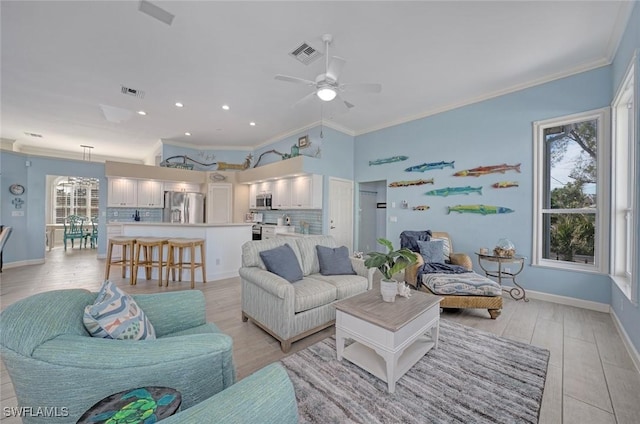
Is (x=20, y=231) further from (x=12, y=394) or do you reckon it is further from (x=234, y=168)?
(x=12, y=394)

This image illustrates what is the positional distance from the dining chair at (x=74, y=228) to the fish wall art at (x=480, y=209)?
1120 cm

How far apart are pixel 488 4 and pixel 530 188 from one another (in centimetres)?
269

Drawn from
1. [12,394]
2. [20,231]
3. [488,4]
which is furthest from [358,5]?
[20,231]

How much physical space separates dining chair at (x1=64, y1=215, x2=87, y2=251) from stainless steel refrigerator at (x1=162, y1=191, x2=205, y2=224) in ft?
12.3

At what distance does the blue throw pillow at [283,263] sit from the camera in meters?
2.69

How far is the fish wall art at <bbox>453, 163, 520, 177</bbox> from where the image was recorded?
3.97m

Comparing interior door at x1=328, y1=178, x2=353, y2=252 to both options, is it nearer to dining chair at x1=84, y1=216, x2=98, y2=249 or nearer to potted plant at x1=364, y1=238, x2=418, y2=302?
potted plant at x1=364, y1=238, x2=418, y2=302

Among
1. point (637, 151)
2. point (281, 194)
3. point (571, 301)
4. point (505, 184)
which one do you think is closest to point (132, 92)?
point (281, 194)

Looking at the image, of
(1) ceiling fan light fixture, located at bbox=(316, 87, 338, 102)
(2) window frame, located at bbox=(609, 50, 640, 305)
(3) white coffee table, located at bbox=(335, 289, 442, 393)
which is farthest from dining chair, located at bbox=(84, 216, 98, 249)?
(2) window frame, located at bbox=(609, 50, 640, 305)

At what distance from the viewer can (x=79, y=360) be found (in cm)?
89

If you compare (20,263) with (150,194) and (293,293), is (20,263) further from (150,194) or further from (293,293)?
(293,293)

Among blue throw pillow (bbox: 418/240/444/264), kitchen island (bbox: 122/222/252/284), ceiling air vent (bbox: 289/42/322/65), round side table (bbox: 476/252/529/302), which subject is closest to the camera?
ceiling air vent (bbox: 289/42/322/65)

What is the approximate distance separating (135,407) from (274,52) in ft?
11.7

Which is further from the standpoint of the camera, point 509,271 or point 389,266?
point 509,271
